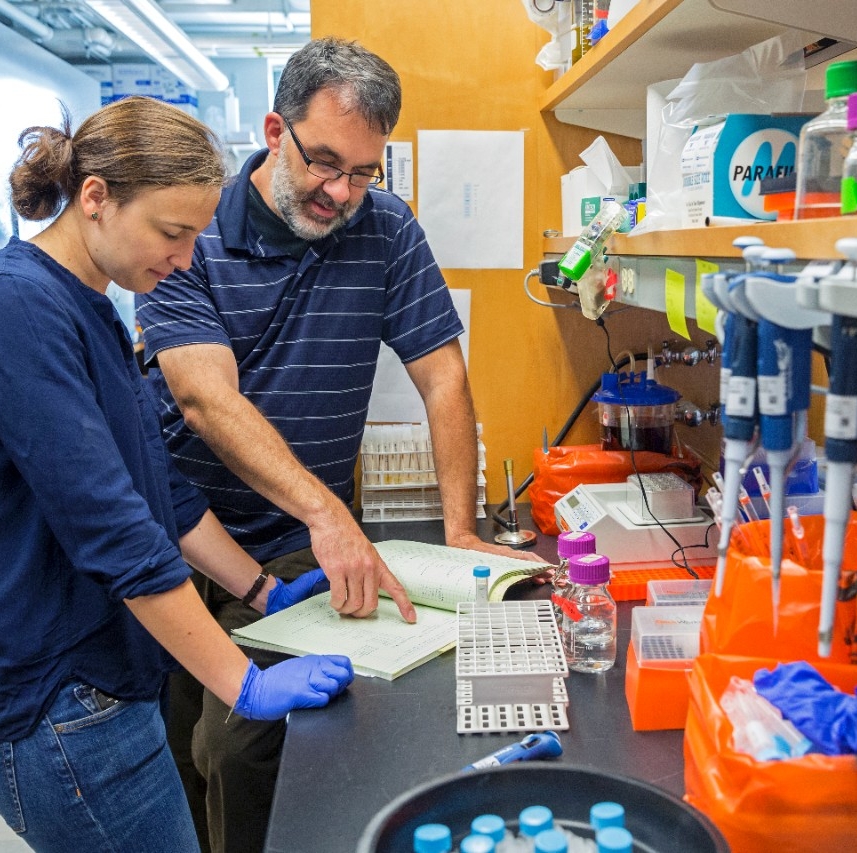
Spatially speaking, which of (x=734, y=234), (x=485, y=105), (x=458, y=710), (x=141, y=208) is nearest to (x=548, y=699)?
(x=458, y=710)

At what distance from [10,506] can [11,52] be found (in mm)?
6637

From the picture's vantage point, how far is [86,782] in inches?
48.5

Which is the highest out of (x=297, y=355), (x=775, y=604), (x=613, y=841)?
(x=297, y=355)

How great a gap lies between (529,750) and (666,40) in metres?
1.15

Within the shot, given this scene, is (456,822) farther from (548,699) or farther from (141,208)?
(141,208)

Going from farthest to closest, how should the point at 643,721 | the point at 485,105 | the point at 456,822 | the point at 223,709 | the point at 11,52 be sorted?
the point at 11,52 < the point at 485,105 < the point at 223,709 < the point at 643,721 < the point at 456,822

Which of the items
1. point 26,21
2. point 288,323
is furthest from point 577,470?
point 26,21

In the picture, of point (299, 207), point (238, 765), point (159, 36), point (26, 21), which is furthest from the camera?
point (26, 21)

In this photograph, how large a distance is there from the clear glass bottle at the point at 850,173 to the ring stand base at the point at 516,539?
1328mm

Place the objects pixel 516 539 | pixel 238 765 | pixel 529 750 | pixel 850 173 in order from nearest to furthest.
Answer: pixel 850 173 → pixel 529 750 → pixel 238 765 → pixel 516 539

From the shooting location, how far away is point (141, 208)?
127 centimetres

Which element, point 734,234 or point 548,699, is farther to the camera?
point 548,699

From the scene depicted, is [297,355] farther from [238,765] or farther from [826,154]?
[826,154]

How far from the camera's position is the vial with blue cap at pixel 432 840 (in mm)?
804
